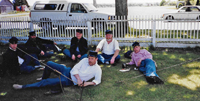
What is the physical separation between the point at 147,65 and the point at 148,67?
0.42 feet

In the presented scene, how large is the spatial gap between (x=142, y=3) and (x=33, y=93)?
226 feet

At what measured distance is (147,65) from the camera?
583 centimetres

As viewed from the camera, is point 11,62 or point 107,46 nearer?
point 11,62

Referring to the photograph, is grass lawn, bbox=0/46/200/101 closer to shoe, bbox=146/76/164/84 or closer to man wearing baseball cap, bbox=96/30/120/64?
shoe, bbox=146/76/164/84

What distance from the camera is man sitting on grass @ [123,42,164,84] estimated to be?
537 centimetres

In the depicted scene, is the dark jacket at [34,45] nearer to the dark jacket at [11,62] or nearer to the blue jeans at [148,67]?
the dark jacket at [11,62]

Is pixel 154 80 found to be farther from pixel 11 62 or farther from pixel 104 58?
pixel 11 62

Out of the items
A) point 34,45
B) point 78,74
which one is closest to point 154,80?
point 78,74

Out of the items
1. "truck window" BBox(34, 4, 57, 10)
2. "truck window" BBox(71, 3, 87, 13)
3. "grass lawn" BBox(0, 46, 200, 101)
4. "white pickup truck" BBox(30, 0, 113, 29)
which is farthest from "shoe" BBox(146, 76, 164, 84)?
"truck window" BBox(34, 4, 57, 10)

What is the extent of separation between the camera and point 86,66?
506cm

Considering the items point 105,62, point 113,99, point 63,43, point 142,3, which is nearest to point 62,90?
point 113,99

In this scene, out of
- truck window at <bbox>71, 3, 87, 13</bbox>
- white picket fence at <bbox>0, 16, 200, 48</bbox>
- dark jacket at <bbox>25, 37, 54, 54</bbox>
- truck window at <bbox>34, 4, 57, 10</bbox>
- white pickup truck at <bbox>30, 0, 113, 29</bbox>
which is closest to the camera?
dark jacket at <bbox>25, 37, 54, 54</bbox>

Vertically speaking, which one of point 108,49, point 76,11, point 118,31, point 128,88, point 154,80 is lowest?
point 128,88

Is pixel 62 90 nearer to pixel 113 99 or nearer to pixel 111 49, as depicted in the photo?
pixel 113 99
